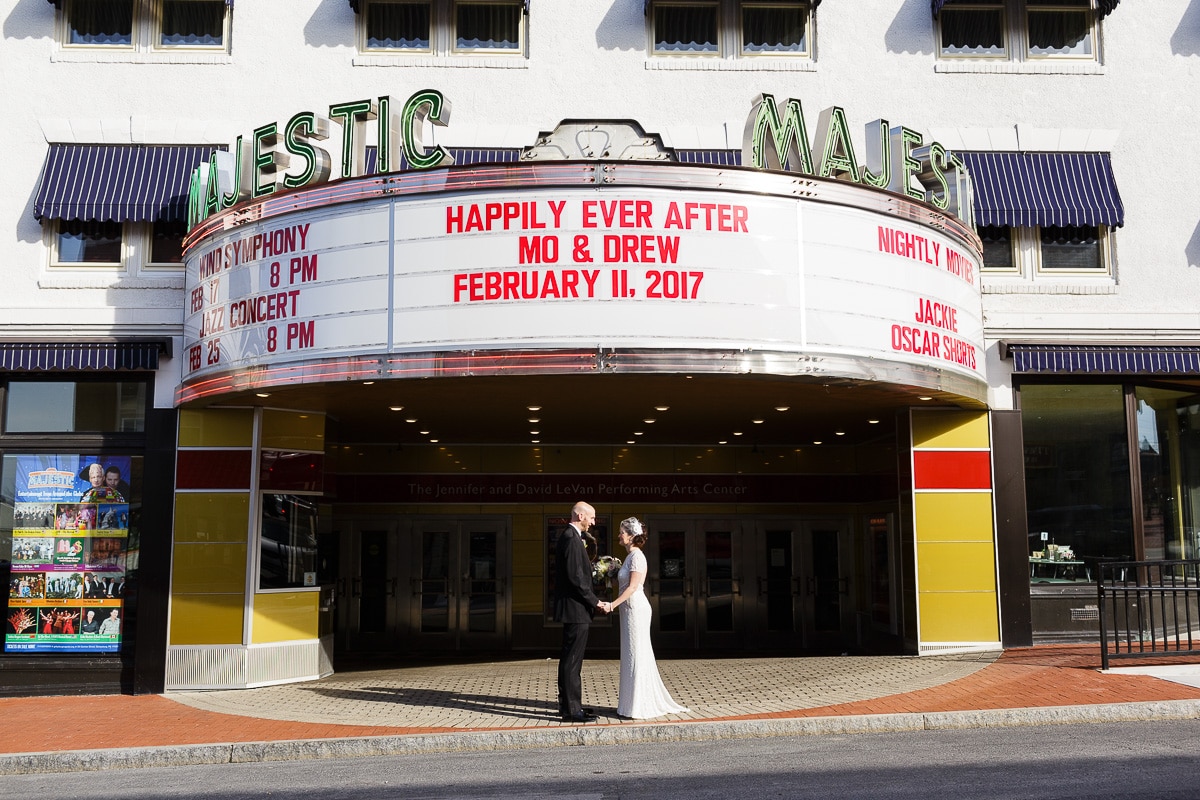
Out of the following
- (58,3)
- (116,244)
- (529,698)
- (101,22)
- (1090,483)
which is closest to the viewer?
(529,698)

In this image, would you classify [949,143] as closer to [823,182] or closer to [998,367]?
[998,367]

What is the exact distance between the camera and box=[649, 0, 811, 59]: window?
15.5m

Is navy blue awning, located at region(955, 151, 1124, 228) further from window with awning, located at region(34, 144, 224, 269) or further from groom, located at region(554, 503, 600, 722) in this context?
window with awning, located at region(34, 144, 224, 269)

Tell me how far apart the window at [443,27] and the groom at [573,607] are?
8.16 meters

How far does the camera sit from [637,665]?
10.0 meters

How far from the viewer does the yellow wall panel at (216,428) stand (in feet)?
44.4

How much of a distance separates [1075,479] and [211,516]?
37.2ft

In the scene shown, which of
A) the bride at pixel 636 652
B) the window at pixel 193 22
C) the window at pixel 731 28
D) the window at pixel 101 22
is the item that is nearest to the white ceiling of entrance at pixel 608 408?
the bride at pixel 636 652

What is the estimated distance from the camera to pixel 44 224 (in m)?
Answer: 14.4

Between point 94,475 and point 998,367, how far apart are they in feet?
38.8

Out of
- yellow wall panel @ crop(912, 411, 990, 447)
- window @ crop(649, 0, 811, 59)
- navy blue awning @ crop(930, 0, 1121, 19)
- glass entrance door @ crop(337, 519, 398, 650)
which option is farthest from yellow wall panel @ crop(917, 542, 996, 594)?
glass entrance door @ crop(337, 519, 398, 650)

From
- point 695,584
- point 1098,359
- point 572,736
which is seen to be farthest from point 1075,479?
point 572,736

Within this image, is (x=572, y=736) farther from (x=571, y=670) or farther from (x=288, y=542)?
(x=288, y=542)

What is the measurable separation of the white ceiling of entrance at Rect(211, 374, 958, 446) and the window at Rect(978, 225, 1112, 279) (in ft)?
8.54
